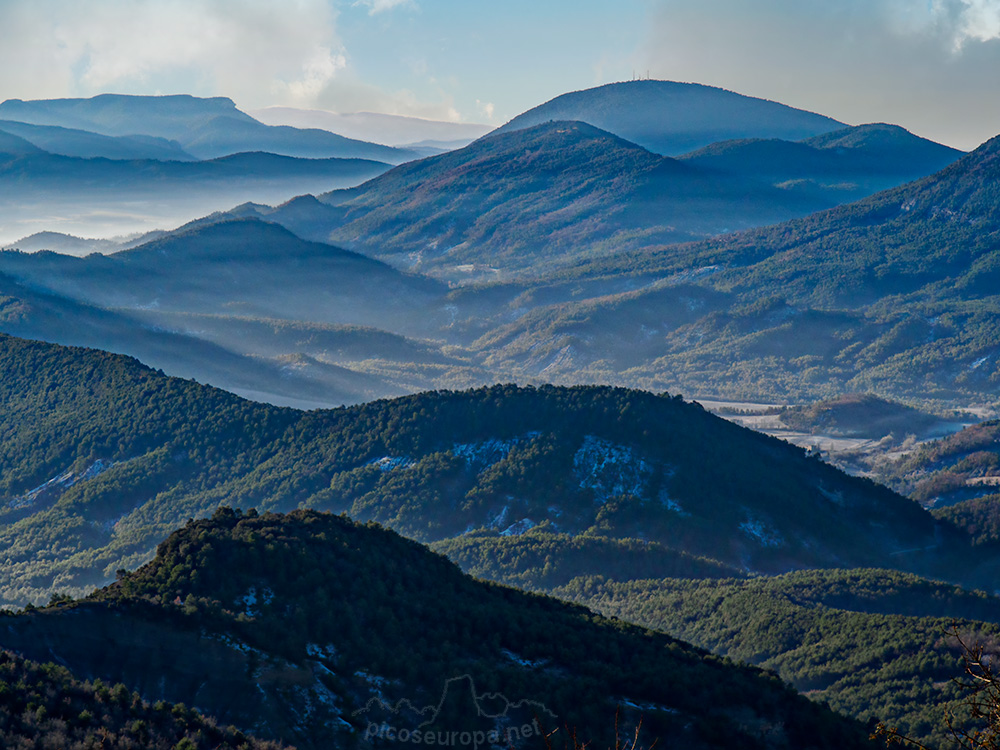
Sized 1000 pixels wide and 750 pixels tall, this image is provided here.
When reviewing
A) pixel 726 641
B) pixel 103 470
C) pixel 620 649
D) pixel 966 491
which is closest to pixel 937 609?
pixel 726 641

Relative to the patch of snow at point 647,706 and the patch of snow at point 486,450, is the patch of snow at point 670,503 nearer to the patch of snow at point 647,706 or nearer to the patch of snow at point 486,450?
the patch of snow at point 486,450

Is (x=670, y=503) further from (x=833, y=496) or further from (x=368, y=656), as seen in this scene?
(x=368, y=656)

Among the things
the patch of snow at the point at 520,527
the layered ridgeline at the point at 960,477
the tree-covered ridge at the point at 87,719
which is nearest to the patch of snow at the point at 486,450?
the patch of snow at the point at 520,527

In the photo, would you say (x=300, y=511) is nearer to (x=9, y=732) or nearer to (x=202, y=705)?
(x=202, y=705)

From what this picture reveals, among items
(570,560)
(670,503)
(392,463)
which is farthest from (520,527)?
(392,463)

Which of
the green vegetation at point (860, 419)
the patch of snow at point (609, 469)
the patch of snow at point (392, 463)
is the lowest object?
the patch of snow at point (392, 463)
